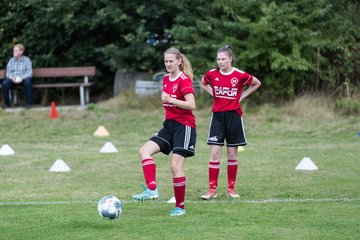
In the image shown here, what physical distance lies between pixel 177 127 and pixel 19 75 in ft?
40.6

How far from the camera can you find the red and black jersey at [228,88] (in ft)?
31.4

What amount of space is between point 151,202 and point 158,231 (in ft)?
5.65

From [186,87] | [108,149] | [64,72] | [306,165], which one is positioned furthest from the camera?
[64,72]

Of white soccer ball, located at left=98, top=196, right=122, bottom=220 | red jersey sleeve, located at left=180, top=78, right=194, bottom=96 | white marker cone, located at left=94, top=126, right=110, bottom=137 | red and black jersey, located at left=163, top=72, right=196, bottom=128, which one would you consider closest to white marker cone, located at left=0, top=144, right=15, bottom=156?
white marker cone, located at left=94, top=126, right=110, bottom=137

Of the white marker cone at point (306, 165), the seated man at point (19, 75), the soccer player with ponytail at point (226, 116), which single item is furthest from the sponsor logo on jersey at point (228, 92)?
the seated man at point (19, 75)

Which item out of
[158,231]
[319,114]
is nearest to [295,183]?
[158,231]

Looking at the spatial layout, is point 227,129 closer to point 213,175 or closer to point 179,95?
point 213,175

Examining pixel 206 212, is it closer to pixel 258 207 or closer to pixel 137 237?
pixel 258 207

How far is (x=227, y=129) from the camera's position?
378 inches

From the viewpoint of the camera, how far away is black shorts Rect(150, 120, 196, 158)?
8398 mm

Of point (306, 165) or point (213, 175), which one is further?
point (306, 165)

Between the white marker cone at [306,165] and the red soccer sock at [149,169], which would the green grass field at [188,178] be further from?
the red soccer sock at [149,169]

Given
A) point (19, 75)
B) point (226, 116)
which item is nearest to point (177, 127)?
point (226, 116)

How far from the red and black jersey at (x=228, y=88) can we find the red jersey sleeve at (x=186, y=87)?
1.17 m
